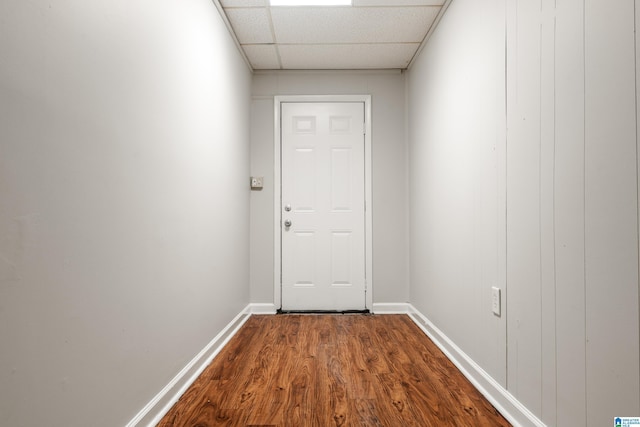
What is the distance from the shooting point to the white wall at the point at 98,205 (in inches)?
33.2

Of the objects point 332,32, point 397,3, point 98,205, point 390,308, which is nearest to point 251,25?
point 332,32

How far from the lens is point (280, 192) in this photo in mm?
3363

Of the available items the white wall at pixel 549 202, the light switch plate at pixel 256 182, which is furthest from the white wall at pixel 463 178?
the light switch plate at pixel 256 182

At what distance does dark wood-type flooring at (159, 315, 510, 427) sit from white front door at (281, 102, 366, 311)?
0.71 m

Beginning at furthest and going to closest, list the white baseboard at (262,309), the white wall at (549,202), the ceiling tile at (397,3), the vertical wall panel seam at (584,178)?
the white baseboard at (262,309) < the ceiling tile at (397,3) < the vertical wall panel seam at (584,178) < the white wall at (549,202)

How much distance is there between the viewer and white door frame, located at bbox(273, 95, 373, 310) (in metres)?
3.35

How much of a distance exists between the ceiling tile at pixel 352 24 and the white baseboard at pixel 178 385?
229 cm

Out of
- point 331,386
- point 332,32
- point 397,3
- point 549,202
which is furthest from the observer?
point 332,32

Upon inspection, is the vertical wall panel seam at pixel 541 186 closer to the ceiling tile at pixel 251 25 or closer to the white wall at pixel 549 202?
the white wall at pixel 549 202

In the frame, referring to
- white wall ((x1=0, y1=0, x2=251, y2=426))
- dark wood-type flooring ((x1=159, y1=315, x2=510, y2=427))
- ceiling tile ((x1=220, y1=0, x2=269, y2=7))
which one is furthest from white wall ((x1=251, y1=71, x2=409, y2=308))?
white wall ((x1=0, y1=0, x2=251, y2=426))

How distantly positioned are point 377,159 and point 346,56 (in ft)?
3.22

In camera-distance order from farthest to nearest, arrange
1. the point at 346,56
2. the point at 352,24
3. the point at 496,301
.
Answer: the point at 346,56 → the point at 352,24 → the point at 496,301

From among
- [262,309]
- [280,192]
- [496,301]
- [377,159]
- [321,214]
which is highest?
[377,159]

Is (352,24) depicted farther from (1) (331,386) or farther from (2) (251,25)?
(1) (331,386)
